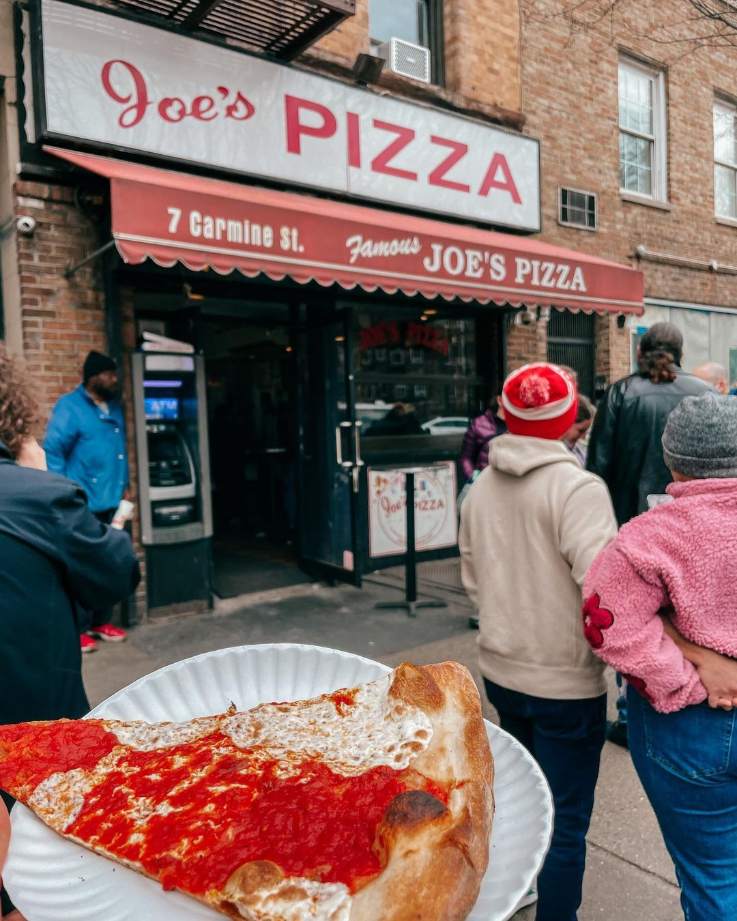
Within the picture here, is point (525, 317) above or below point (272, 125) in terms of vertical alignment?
below

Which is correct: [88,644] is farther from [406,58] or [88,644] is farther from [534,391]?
[406,58]

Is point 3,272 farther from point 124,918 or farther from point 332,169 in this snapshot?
point 124,918

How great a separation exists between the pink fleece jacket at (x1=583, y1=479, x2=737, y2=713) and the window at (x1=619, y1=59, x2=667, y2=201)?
944 cm

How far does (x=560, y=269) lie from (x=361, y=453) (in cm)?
269

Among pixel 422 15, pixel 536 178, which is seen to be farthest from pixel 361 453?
pixel 422 15

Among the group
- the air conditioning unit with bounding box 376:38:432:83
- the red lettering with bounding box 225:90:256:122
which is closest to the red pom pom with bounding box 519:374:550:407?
the red lettering with bounding box 225:90:256:122

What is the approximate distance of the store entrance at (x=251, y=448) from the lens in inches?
327

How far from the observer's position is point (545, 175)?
28.5 feet

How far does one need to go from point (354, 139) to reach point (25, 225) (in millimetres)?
3209

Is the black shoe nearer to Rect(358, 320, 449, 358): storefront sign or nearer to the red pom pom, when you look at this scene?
the red pom pom

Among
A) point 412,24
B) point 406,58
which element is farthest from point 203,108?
point 412,24

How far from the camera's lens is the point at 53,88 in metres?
5.18

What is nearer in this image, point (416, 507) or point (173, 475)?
point (173, 475)

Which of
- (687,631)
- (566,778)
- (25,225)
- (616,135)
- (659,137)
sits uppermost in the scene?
(659,137)
